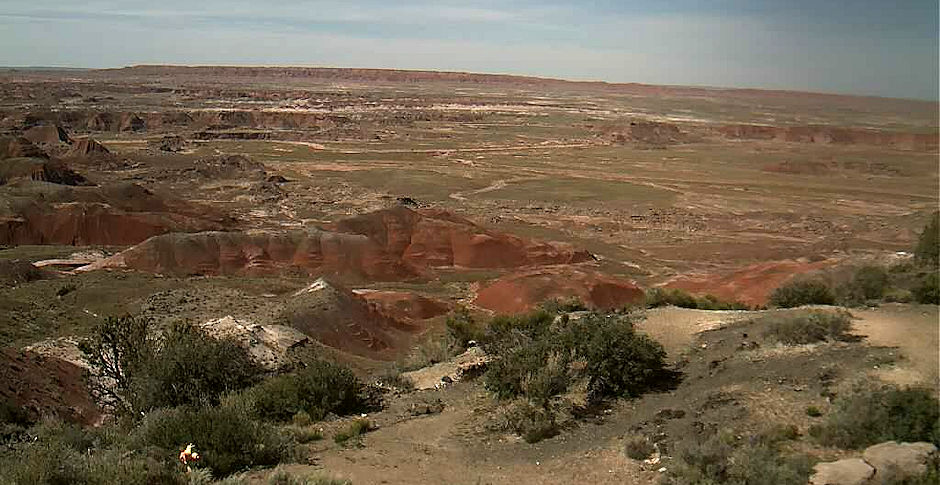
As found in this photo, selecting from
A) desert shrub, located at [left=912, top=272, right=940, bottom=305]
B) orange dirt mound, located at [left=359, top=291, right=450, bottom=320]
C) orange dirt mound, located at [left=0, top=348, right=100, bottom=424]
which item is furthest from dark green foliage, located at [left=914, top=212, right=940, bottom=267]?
orange dirt mound, located at [left=0, top=348, right=100, bottom=424]

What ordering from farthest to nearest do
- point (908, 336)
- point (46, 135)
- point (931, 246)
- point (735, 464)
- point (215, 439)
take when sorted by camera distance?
point (46, 135) → point (931, 246) → point (908, 336) → point (215, 439) → point (735, 464)

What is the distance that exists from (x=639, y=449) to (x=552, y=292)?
64.5 ft

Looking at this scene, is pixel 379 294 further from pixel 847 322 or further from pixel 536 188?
pixel 536 188

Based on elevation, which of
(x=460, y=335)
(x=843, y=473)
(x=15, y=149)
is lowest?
(x=460, y=335)

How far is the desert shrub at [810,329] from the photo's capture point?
13.6 m

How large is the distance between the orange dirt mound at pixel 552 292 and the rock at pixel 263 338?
10.9 metres

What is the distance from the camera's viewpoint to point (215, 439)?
30.6 feet

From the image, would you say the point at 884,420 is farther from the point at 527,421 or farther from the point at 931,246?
the point at 931,246

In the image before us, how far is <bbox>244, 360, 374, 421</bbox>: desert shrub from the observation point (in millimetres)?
12680

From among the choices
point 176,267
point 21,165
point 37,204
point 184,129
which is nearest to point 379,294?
point 176,267

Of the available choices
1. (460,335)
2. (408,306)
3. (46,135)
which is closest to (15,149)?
(46,135)

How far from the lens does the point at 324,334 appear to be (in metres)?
22.4

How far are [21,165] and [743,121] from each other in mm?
137588

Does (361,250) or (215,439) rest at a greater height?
(215,439)
